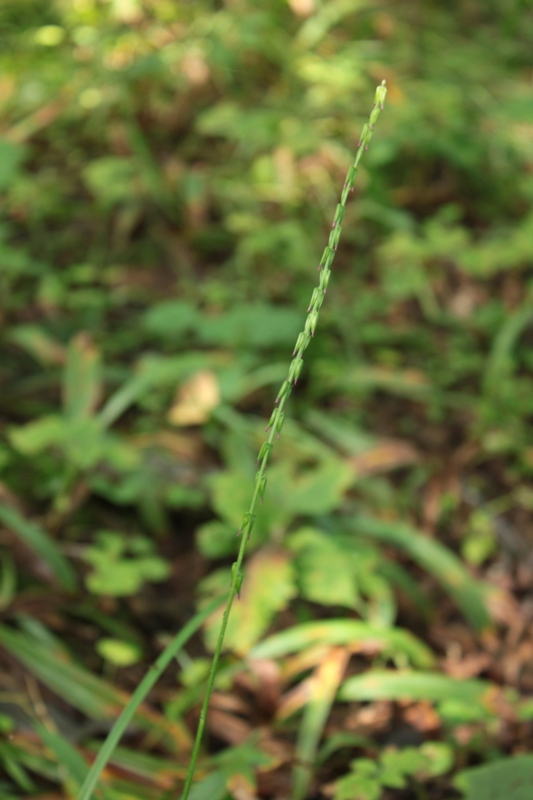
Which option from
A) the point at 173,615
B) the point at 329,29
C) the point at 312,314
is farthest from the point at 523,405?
the point at 329,29

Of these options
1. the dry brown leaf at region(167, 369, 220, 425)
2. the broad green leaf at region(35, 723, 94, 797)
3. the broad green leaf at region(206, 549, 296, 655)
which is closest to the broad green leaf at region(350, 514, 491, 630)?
the broad green leaf at region(206, 549, 296, 655)

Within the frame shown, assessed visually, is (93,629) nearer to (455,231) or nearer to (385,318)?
(385,318)

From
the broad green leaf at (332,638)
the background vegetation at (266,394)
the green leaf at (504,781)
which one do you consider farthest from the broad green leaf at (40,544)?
the green leaf at (504,781)

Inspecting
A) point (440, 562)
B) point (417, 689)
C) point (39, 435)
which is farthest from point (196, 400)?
point (417, 689)

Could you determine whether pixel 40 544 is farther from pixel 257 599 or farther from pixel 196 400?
pixel 196 400

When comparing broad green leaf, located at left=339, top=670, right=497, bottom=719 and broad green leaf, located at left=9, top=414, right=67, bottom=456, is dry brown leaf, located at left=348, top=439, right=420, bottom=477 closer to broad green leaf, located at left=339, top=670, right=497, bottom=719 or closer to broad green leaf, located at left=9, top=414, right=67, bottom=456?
broad green leaf, located at left=339, top=670, right=497, bottom=719

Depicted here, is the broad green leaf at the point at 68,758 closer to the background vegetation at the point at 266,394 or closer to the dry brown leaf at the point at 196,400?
the background vegetation at the point at 266,394

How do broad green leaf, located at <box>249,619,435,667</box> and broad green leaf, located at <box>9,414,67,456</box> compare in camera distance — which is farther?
broad green leaf, located at <box>9,414,67,456</box>

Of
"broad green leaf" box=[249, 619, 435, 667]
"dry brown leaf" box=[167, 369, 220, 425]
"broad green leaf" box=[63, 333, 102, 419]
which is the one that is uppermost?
"broad green leaf" box=[63, 333, 102, 419]
